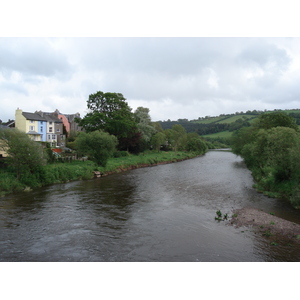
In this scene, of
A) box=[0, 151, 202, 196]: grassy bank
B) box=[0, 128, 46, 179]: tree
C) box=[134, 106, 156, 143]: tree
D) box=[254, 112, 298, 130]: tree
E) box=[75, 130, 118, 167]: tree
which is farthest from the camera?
box=[134, 106, 156, 143]: tree

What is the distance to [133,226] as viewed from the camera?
14.4m

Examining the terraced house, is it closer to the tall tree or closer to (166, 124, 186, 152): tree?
the tall tree

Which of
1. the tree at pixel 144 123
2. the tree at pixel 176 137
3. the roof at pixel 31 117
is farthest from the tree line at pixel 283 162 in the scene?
the tree at pixel 176 137

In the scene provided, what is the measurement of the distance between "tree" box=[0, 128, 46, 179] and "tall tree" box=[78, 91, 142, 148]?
23552 mm

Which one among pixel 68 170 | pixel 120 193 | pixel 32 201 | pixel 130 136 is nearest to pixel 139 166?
pixel 130 136

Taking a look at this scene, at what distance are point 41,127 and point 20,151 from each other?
37.4m

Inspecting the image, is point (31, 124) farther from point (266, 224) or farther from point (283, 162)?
point (266, 224)

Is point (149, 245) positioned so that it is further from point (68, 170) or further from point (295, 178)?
point (68, 170)

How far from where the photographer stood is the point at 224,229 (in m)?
13.9

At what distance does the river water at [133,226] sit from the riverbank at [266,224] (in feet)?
2.36

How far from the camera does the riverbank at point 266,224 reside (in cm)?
1289

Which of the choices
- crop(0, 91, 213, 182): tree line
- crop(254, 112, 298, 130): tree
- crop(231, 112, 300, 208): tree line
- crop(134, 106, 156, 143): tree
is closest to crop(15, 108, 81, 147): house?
crop(0, 91, 213, 182): tree line

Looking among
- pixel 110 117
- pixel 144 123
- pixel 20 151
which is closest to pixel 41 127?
pixel 110 117

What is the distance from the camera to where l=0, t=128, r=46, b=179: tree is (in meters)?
22.6
